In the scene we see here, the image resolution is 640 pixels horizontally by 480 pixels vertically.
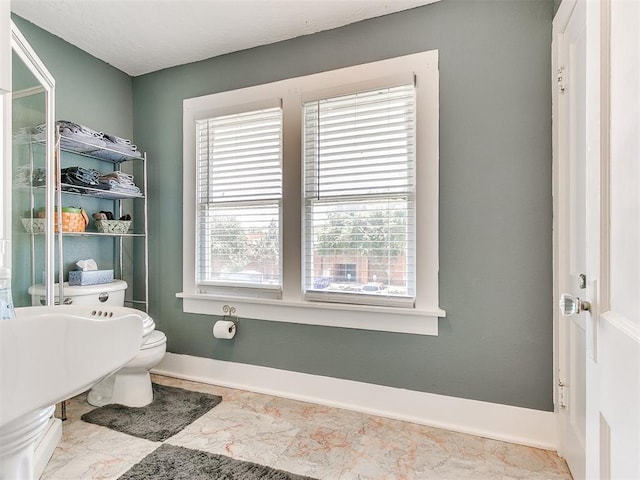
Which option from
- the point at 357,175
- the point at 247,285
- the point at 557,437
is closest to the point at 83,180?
the point at 247,285

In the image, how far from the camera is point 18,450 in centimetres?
75

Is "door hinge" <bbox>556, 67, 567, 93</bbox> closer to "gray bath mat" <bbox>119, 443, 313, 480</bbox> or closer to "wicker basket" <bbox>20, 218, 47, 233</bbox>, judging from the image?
"gray bath mat" <bbox>119, 443, 313, 480</bbox>

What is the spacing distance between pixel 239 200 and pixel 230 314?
31.4 inches

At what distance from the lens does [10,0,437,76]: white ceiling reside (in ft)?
6.50

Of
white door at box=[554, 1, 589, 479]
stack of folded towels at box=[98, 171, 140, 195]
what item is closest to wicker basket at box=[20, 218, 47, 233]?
stack of folded towels at box=[98, 171, 140, 195]

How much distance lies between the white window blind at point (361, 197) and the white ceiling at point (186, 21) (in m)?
0.46

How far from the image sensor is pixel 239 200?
2.45m

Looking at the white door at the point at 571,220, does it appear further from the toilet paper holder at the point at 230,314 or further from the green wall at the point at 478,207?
the toilet paper holder at the point at 230,314

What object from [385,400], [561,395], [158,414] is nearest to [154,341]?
[158,414]

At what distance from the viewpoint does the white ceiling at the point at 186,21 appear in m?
1.98

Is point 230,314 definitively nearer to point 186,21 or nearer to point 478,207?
point 478,207
